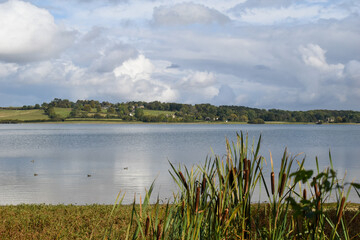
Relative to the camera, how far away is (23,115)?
553 feet

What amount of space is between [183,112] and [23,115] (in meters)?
70.8

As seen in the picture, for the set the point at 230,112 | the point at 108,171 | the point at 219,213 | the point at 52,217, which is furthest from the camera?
the point at 230,112

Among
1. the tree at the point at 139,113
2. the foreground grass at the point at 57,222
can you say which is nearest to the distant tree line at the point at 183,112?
the tree at the point at 139,113

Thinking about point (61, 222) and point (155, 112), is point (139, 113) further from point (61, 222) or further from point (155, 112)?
point (61, 222)

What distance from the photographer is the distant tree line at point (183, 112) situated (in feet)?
555

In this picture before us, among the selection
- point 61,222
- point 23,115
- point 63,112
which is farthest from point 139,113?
point 61,222

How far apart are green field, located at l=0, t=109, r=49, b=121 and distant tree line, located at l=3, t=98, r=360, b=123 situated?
300 centimetres

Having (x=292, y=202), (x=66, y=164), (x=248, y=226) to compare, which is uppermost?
(x=292, y=202)

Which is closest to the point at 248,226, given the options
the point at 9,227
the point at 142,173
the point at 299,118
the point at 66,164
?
the point at 9,227

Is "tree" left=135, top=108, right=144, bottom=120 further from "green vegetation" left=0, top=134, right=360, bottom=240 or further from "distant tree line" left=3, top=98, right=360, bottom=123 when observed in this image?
"green vegetation" left=0, top=134, right=360, bottom=240

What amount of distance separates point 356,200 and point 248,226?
16.2 metres

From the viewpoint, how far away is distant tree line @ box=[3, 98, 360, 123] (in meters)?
169

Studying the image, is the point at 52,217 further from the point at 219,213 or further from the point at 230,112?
the point at 230,112

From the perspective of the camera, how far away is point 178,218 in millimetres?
3623
